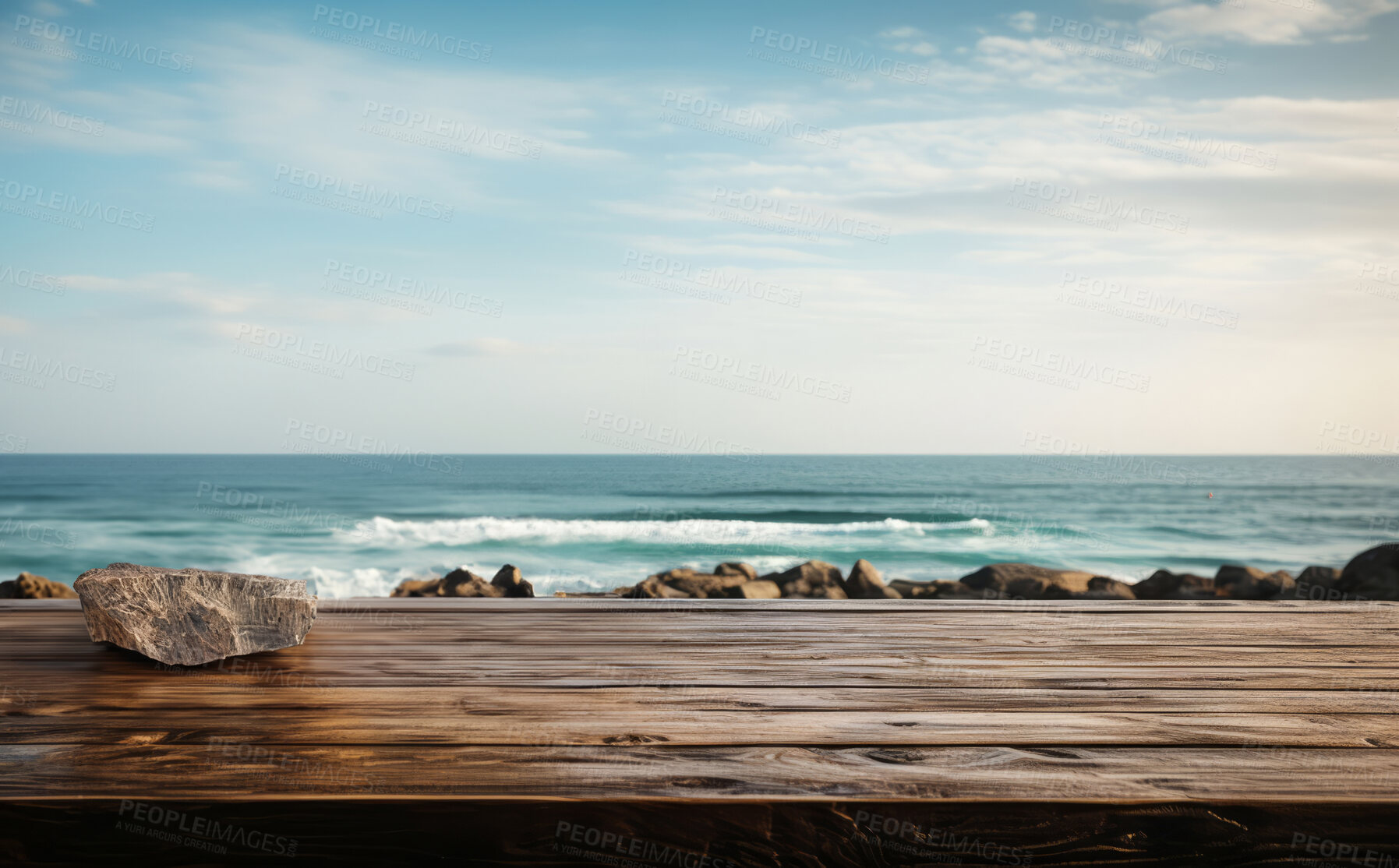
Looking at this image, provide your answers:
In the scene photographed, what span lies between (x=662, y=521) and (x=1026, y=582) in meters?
10.3

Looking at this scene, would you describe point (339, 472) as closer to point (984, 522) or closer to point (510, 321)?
point (510, 321)

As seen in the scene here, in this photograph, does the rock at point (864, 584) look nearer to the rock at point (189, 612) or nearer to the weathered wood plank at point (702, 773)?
the rock at point (189, 612)

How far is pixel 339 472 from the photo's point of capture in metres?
27.8

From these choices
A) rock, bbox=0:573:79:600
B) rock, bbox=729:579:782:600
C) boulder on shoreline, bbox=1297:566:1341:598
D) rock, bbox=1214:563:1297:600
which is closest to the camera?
rock, bbox=0:573:79:600

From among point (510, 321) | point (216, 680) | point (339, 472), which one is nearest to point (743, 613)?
point (216, 680)

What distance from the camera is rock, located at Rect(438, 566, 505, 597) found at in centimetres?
712

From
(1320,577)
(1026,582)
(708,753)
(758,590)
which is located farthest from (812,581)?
(708,753)

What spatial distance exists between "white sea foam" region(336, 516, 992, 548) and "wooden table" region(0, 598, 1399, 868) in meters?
13.2

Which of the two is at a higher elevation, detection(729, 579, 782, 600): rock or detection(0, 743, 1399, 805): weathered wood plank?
detection(0, 743, 1399, 805): weathered wood plank

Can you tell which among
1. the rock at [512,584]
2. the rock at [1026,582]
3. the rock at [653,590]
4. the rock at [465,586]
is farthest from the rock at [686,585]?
the rock at [1026,582]

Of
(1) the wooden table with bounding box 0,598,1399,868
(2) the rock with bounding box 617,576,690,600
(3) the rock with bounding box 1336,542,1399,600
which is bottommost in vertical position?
(2) the rock with bounding box 617,576,690,600

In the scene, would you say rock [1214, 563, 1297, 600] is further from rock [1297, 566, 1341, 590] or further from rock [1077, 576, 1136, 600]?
rock [1077, 576, 1136, 600]

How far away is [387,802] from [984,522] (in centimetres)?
1773
